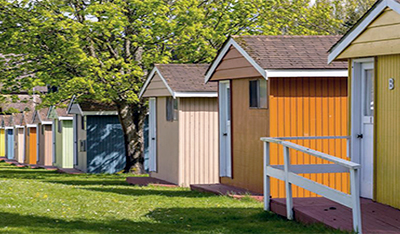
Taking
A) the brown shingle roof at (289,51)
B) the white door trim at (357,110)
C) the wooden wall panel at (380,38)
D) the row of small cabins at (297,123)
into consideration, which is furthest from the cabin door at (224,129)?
the wooden wall panel at (380,38)

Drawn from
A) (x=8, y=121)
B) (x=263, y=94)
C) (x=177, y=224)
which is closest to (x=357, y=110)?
(x=177, y=224)

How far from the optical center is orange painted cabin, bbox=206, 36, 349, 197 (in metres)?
15.2

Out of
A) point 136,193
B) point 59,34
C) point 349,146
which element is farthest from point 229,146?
point 59,34

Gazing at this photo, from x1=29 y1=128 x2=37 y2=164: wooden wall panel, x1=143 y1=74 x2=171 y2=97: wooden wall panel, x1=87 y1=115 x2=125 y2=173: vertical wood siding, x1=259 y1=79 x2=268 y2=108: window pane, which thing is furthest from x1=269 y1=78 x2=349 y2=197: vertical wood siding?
x1=29 y1=128 x2=37 y2=164: wooden wall panel

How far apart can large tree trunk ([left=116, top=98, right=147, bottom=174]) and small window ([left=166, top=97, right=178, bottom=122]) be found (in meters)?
7.82

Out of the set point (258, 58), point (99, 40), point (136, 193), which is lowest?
point (136, 193)

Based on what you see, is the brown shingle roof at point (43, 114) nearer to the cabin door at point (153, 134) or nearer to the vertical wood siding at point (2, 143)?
the cabin door at point (153, 134)

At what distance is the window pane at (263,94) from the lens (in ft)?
50.4

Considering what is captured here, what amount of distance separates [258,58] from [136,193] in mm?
5183

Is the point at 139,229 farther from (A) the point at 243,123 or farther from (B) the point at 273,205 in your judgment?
(A) the point at 243,123

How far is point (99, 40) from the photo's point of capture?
88.8 feet

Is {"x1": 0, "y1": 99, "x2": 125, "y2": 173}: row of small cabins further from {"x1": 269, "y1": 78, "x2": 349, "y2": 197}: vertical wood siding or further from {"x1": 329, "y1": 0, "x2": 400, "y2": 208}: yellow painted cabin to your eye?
{"x1": 329, "y1": 0, "x2": 400, "y2": 208}: yellow painted cabin

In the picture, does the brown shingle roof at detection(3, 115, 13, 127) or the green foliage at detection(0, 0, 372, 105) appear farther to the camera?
the brown shingle roof at detection(3, 115, 13, 127)

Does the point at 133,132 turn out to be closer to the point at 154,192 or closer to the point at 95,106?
Answer: the point at 95,106
